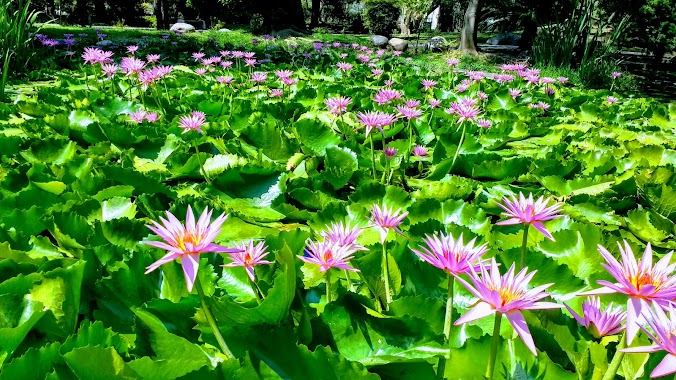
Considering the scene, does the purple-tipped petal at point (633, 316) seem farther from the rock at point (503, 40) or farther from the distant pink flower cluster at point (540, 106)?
the rock at point (503, 40)

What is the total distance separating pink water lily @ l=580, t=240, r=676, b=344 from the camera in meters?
0.58

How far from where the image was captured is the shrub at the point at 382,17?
23375 millimetres

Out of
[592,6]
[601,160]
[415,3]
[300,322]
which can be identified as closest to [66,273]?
[300,322]

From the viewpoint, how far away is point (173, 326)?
0.86 metres

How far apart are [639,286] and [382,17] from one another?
2429 centimetres

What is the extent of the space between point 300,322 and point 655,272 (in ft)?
1.74

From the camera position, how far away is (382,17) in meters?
23.3

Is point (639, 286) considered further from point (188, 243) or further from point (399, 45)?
point (399, 45)

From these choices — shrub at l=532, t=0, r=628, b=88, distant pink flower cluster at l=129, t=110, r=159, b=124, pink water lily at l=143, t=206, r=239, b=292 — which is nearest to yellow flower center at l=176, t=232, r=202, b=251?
pink water lily at l=143, t=206, r=239, b=292

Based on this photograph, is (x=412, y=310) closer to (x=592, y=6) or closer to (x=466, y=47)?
(x=592, y=6)

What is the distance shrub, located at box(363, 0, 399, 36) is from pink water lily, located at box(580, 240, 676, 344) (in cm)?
2377

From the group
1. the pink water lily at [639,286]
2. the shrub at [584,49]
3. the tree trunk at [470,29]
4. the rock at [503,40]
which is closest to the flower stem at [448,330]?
the pink water lily at [639,286]

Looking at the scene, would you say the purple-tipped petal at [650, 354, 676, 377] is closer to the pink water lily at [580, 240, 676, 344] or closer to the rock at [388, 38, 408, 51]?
the pink water lily at [580, 240, 676, 344]

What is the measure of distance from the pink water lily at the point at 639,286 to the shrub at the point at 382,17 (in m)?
23.8
